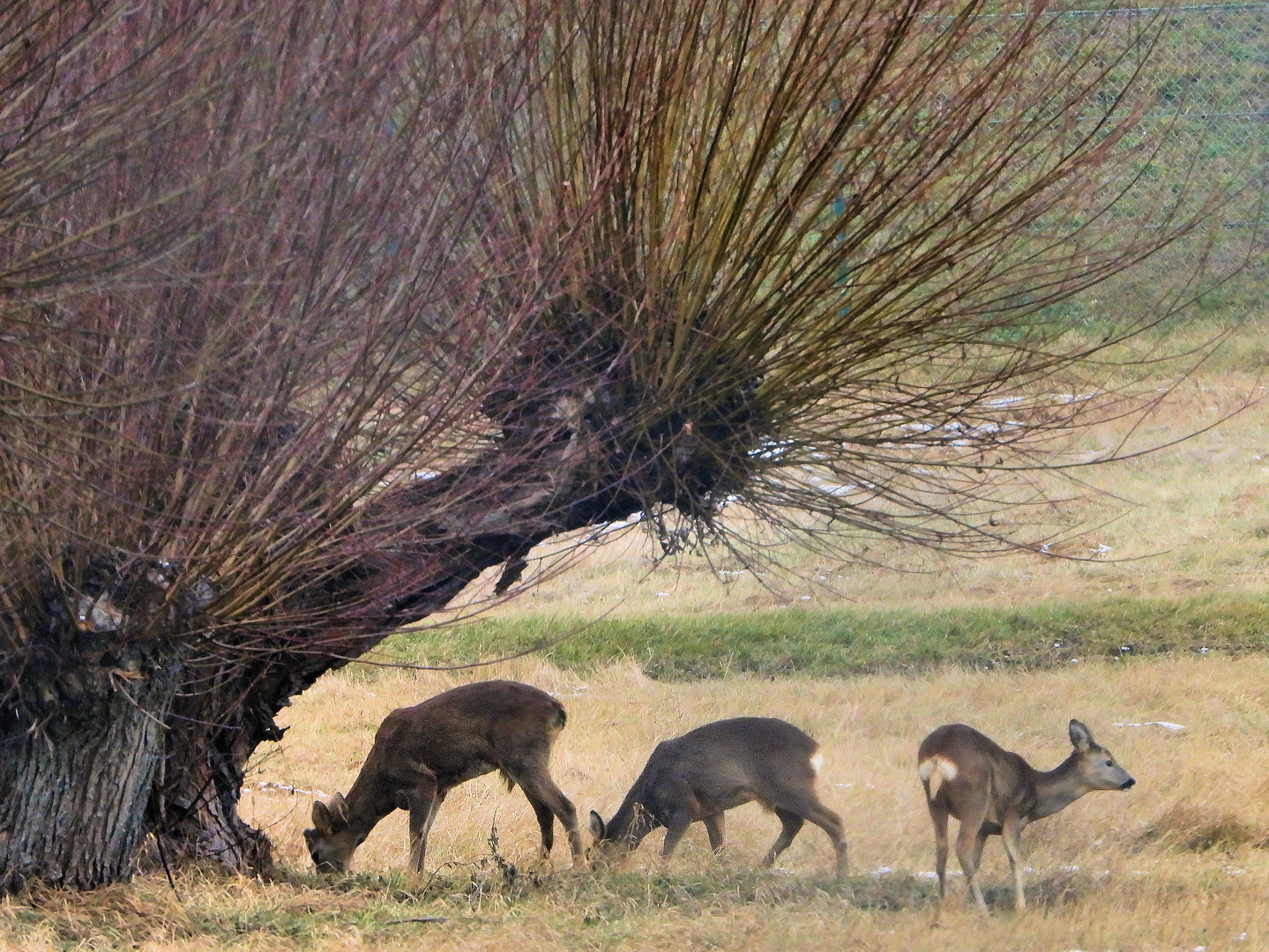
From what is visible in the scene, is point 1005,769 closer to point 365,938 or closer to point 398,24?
point 365,938

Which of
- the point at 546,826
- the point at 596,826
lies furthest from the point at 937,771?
the point at 546,826


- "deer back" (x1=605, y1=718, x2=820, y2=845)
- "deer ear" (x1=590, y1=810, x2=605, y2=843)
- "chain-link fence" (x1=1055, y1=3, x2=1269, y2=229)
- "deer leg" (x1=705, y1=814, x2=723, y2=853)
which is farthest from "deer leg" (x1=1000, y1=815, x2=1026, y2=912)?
"chain-link fence" (x1=1055, y1=3, x2=1269, y2=229)

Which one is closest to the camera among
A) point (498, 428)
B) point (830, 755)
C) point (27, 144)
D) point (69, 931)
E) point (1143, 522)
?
point (27, 144)

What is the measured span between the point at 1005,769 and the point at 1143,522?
8005mm

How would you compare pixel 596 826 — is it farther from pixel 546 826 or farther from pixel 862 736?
pixel 862 736

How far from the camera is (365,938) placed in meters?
5.79

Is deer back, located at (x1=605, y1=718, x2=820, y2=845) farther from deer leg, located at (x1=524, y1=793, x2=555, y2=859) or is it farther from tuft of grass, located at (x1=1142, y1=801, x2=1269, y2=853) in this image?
tuft of grass, located at (x1=1142, y1=801, x2=1269, y2=853)

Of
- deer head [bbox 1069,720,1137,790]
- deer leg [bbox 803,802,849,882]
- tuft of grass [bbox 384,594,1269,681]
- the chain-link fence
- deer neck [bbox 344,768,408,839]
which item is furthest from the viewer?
the chain-link fence

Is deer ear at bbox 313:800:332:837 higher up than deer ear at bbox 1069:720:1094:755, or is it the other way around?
Answer: deer ear at bbox 1069:720:1094:755

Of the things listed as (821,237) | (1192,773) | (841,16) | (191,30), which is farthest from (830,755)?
(191,30)

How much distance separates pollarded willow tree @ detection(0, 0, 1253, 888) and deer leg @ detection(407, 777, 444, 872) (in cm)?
79

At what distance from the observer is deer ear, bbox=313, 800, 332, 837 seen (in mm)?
7539

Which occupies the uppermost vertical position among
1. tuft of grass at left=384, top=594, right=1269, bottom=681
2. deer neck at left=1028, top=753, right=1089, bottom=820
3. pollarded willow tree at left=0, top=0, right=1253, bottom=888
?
pollarded willow tree at left=0, top=0, right=1253, bottom=888

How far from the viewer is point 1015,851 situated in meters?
6.34
